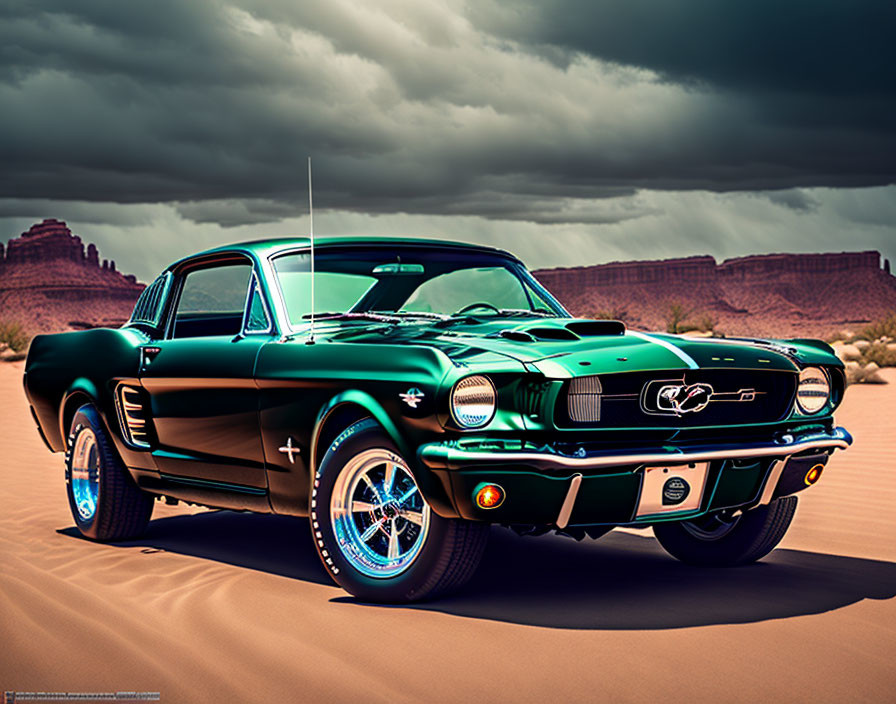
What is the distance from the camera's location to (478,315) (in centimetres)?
641

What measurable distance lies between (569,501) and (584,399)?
45cm

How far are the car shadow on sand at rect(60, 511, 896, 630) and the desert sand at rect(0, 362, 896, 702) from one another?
0.02 m

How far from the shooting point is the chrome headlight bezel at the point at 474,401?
4.74 m

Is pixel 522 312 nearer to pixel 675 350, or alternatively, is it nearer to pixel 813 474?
pixel 675 350

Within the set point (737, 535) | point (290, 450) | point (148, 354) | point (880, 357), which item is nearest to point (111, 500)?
point (148, 354)

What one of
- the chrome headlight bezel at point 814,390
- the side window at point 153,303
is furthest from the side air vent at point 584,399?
the side window at point 153,303

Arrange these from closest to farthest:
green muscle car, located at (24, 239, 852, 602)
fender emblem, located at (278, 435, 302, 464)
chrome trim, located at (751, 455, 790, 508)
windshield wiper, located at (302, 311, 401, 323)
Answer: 1. green muscle car, located at (24, 239, 852, 602)
2. chrome trim, located at (751, 455, 790, 508)
3. fender emblem, located at (278, 435, 302, 464)
4. windshield wiper, located at (302, 311, 401, 323)

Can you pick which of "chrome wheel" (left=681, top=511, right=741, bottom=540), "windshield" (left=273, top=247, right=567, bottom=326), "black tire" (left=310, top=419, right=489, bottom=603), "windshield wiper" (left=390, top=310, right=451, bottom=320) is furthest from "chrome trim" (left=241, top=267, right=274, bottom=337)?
"chrome wheel" (left=681, top=511, right=741, bottom=540)

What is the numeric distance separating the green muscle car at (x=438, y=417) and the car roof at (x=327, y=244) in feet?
0.06

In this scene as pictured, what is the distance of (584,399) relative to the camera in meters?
4.89

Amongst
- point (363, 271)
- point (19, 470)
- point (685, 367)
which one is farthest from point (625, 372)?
point (19, 470)

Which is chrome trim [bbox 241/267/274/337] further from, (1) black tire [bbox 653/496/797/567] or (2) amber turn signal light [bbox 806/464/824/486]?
(2) amber turn signal light [bbox 806/464/824/486]

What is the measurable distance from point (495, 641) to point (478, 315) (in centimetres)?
237

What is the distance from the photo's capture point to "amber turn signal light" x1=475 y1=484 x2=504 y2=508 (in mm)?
4680
